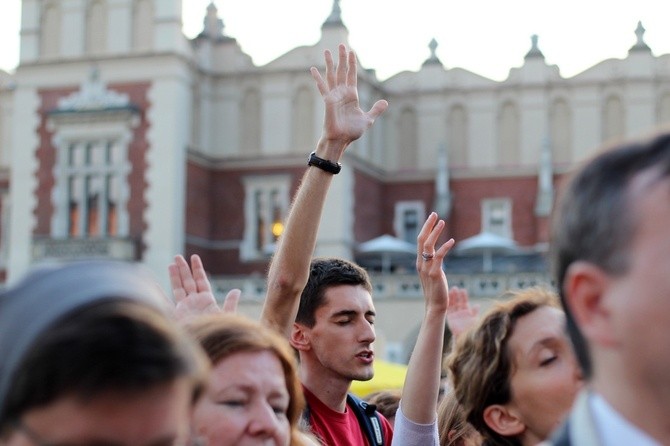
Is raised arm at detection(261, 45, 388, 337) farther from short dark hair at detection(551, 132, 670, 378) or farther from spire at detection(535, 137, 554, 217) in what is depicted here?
spire at detection(535, 137, 554, 217)

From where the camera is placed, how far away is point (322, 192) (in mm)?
3281

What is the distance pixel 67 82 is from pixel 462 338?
23636 millimetres

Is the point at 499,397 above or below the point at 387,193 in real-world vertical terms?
below

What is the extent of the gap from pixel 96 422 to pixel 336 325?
2.46 meters

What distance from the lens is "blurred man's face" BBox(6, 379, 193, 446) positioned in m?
1.22

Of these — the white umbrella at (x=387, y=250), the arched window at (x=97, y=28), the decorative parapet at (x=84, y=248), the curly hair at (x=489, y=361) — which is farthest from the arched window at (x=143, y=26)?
the curly hair at (x=489, y=361)

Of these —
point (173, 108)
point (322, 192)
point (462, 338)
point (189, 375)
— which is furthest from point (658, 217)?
point (173, 108)

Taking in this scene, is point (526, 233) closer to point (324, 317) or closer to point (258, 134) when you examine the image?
point (258, 134)

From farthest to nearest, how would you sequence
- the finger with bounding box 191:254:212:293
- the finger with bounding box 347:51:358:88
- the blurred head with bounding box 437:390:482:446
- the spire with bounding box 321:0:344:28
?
the spire with bounding box 321:0:344:28 < the finger with bounding box 347:51:358:88 < the blurred head with bounding box 437:390:482:446 < the finger with bounding box 191:254:212:293

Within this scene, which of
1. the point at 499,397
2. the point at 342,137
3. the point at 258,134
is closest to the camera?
the point at 499,397

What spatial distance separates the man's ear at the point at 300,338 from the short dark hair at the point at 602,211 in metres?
2.22

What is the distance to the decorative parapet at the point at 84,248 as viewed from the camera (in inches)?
955

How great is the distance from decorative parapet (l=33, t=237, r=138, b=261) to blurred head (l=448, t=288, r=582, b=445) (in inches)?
Result: 858

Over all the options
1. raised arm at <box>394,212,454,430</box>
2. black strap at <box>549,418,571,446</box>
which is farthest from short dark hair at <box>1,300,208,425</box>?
raised arm at <box>394,212,454,430</box>
